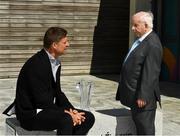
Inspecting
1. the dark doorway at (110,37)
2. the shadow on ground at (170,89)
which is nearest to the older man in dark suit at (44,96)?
the shadow on ground at (170,89)

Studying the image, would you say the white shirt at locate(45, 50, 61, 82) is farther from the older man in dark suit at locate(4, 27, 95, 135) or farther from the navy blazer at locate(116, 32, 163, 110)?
the navy blazer at locate(116, 32, 163, 110)

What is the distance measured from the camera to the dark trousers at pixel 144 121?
4.69 metres

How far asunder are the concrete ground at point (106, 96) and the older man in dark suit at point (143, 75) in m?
2.02

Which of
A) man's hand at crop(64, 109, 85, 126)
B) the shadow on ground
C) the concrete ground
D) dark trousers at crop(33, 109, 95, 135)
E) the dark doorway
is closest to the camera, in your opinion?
dark trousers at crop(33, 109, 95, 135)

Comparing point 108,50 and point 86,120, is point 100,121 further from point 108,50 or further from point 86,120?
point 108,50

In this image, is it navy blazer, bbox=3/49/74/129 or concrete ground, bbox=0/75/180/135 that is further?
concrete ground, bbox=0/75/180/135

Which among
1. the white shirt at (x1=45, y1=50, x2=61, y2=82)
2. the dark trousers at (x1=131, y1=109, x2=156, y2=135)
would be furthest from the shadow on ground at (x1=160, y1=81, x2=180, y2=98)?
the white shirt at (x1=45, y1=50, x2=61, y2=82)

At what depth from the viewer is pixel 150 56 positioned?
457 cm

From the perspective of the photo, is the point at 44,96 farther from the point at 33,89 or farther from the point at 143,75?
the point at 143,75

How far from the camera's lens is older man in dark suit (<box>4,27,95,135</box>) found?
14.8ft

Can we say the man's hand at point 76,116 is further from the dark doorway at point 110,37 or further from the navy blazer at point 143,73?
the dark doorway at point 110,37

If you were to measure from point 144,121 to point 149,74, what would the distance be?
467 mm

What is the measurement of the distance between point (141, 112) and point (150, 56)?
538 mm

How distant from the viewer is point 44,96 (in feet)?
15.0
